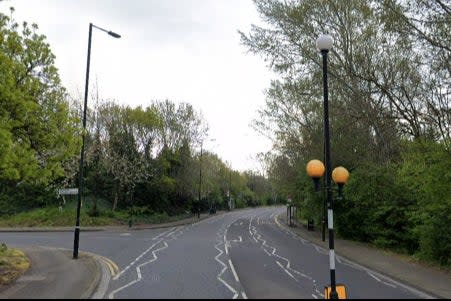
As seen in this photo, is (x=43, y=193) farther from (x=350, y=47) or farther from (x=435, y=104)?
(x=435, y=104)

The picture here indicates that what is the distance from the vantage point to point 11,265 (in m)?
17.1

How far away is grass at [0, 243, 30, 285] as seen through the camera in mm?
14853

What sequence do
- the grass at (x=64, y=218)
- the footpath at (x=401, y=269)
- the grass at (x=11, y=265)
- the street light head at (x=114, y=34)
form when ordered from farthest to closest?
the grass at (x=64, y=218) → the street light head at (x=114, y=34) → the grass at (x=11, y=265) → the footpath at (x=401, y=269)

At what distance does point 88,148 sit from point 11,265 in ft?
90.4

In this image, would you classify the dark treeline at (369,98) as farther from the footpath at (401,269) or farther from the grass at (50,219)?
the grass at (50,219)

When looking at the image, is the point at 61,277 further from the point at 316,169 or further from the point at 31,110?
the point at 316,169

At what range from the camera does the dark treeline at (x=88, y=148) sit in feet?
47.1

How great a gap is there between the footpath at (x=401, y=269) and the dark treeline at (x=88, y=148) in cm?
1171

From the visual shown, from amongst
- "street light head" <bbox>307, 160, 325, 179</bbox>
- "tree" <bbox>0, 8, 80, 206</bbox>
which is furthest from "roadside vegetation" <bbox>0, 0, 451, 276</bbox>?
"street light head" <bbox>307, 160, 325, 179</bbox>

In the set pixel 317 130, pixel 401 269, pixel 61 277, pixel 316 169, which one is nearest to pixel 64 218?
pixel 317 130

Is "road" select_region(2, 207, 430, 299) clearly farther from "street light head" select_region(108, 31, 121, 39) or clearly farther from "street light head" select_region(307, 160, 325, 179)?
"street light head" select_region(108, 31, 121, 39)

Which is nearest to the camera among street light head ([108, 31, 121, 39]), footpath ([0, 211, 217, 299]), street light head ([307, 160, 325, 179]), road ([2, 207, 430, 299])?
street light head ([307, 160, 325, 179])

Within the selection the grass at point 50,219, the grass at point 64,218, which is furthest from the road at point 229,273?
the grass at point 64,218

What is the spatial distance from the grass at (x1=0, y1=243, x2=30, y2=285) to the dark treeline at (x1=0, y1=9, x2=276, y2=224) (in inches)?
118
